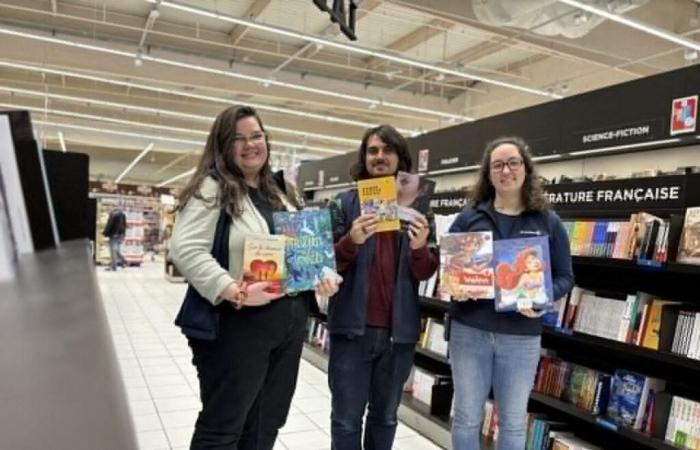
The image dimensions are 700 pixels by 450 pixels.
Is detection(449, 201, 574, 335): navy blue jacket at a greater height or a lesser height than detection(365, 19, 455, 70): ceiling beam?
lesser

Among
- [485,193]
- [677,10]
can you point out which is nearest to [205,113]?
[677,10]

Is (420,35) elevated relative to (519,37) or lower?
elevated

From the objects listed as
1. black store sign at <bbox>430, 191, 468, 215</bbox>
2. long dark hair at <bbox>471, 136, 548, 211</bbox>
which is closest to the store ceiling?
black store sign at <bbox>430, 191, 468, 215</bbox>

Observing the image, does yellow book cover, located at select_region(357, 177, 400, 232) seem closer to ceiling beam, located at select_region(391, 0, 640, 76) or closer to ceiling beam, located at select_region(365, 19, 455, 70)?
ceiling beam, located at select_region(391, 0, 640, 76)

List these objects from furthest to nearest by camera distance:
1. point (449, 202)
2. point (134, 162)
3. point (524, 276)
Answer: point (134, 162)
point (449, 202)
point (524, 276)

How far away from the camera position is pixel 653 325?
263cm

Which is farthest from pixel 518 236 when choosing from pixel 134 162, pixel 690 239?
pixel 134 162

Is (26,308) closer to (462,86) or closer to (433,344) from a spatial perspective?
(433,344)

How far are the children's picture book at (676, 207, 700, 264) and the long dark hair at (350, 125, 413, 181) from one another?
1320 millimetres

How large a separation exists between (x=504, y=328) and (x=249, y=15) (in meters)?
7.51

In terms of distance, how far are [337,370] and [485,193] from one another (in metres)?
1.02

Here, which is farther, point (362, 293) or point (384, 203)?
point (362, 293)

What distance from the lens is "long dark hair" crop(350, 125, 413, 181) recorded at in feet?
7.39

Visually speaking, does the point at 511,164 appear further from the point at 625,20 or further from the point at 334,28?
the point at 334,28
